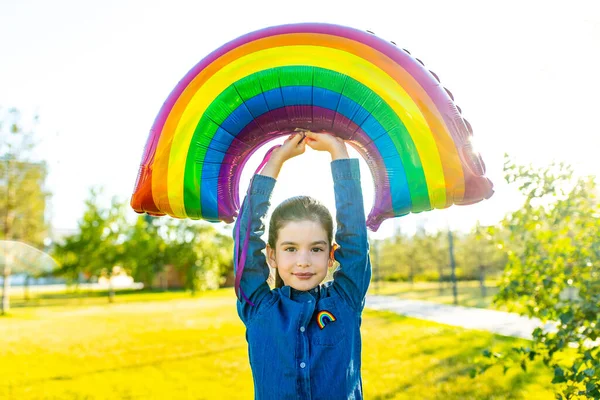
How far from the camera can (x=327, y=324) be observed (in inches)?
88.5

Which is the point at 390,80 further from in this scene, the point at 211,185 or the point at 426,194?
the point at 211,185

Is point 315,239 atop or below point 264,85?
below

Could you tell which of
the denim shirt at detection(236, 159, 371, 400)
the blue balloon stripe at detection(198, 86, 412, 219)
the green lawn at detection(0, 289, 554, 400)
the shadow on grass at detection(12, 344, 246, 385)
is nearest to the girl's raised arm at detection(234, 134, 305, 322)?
the denim shirt at detection(236, 159, 371, 400)

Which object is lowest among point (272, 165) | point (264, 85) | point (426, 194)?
point (426, 194)

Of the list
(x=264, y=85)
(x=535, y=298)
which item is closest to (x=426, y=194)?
(x=264, y=85)

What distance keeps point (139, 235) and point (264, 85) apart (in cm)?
2919

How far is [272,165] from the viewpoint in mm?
2553

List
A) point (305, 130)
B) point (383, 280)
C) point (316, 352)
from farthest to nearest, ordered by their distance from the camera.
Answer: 1. point (383, 280)
2. point (305, 130)
3. point (316, 352)

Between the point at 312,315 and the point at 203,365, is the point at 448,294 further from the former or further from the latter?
the point at 312,315

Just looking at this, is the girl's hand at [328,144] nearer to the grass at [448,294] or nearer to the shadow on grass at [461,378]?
the shadow on grass at [461,378]

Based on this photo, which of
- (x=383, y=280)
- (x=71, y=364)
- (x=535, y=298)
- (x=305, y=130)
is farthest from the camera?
(x=383, y=280)

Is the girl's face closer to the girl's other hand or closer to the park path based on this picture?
the girl's other hand

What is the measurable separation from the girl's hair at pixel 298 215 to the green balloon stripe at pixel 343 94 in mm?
512

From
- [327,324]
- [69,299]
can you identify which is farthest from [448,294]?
[327,324]
